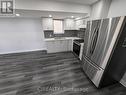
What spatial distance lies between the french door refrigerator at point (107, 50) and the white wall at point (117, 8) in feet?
3.14

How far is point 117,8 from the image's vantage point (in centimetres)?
227

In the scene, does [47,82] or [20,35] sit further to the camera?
[20,35]

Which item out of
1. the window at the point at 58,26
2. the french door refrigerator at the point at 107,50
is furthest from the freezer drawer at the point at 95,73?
the window at the point at 58,26

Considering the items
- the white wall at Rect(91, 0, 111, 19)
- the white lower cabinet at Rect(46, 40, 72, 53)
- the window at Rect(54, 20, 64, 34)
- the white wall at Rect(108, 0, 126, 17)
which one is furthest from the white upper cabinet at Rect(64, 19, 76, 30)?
the white wall at Rect(108, 0, 126, 17)

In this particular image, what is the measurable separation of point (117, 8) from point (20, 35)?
497cm

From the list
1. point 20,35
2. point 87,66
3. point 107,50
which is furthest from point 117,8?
point 20,35

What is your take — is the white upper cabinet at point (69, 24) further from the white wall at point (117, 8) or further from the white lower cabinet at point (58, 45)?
the white wall at point (117, 8)

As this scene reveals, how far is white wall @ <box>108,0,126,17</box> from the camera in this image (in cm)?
208

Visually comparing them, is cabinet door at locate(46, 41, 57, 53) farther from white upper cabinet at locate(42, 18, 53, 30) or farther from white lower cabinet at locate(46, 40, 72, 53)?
white upper cabinet at locate(42, 18, 53, 30)

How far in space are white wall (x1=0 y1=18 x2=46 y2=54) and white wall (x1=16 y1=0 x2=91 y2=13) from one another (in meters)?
2.29

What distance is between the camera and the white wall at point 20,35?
4.23m

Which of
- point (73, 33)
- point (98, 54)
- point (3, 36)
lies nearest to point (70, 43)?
point (73, 33)

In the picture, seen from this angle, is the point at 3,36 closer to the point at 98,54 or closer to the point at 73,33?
the point at 73,33

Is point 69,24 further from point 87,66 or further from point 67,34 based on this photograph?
point 87,66
